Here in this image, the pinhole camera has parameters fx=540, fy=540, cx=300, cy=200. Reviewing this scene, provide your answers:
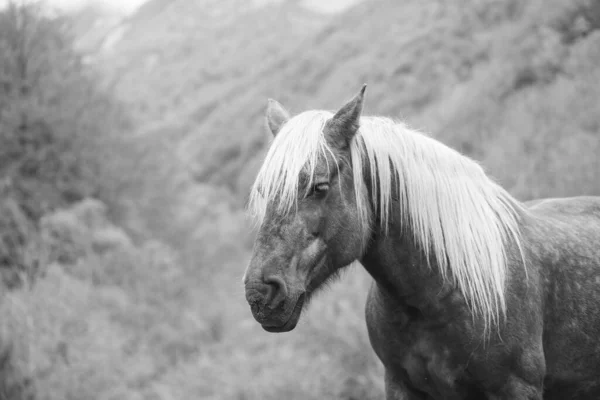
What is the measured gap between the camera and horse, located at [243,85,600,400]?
2449mm

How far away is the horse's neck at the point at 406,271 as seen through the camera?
2629 millimetres

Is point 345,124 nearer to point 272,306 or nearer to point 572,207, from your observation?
point 272,306

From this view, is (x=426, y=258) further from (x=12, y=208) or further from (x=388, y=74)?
(x=388, y=74)

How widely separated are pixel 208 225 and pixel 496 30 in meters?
7.79

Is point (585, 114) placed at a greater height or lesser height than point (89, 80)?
lesser

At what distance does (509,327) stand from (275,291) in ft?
3.78

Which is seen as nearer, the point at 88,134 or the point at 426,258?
the point at 426,258

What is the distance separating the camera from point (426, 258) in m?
2.66

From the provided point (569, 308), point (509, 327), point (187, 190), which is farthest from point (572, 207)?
point (187, 190)

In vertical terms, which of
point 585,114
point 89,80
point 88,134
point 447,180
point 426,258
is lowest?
point 585,114

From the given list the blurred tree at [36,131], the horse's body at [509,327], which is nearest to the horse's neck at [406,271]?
the horse's body at [509,327]

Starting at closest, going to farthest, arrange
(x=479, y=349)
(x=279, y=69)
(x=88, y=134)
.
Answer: (x=479, y=349) → (x=88, y=134) → (x=279, y=69)

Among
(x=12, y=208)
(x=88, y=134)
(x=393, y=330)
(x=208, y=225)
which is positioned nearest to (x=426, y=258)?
(x=393, y=330)

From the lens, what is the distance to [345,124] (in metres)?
2.57
